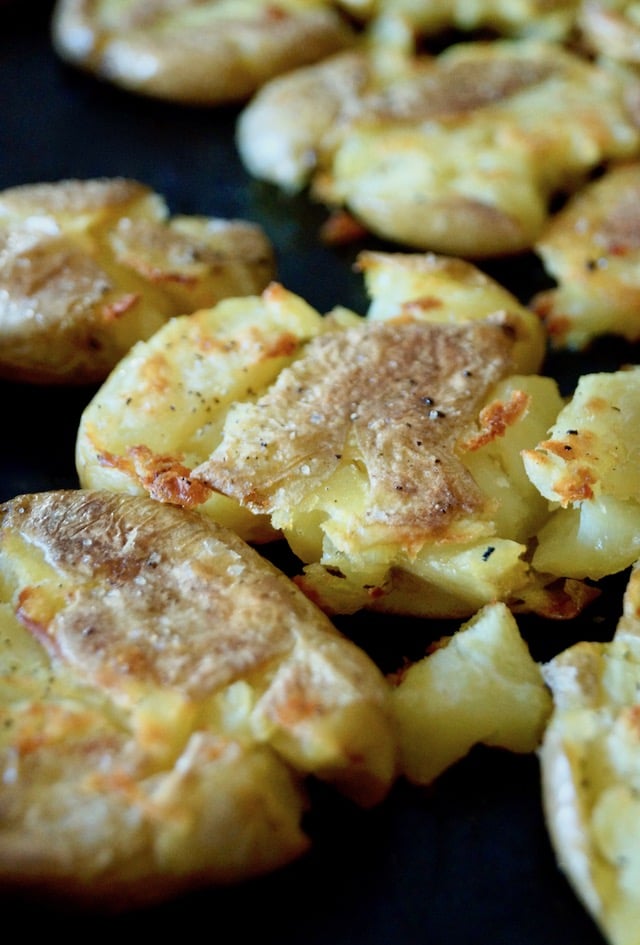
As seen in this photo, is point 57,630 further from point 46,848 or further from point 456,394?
point 456,394

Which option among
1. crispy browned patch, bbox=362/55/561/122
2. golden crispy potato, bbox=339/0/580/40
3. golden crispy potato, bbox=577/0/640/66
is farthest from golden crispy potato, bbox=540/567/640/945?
golden crispy potato, bbox=339/0/580/40

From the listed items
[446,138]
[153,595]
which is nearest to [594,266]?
[446,138]

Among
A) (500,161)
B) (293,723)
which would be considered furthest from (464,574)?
(500,161)

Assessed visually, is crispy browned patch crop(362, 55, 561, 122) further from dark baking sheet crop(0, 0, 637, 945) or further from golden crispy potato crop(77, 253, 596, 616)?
dark baking sheet crop(0, 0, 637, 945)

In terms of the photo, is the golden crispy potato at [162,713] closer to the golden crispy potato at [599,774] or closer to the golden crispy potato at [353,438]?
the golden crispy potato at [353,438]

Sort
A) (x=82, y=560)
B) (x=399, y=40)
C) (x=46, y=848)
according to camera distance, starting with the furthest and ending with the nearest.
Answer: (x=399, y=40) < (x=82, y=560) < (x=46, y=848)

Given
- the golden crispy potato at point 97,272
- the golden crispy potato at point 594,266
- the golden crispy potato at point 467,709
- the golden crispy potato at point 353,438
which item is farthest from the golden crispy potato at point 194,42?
the golden crispy potato at point 467,709

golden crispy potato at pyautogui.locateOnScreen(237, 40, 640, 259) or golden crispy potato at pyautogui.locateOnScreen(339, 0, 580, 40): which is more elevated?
golden crispy potato at pyautogui.locateOnScreen(339, 0, 580, 40)
